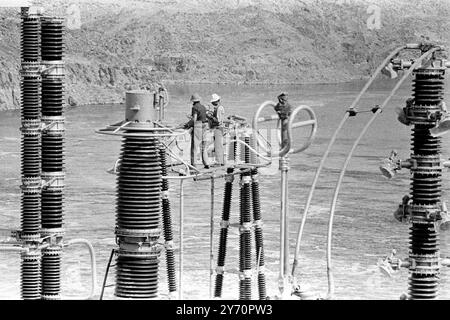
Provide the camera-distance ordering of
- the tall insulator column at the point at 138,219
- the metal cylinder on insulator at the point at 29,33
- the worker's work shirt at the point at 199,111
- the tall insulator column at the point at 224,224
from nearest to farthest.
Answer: the tall insulator column at the point at 138,219
the worker's work shirt at the point at 199,111
the tall insulator column at the point at 224,224
the metal cylinder on insulator at the point at 29,33

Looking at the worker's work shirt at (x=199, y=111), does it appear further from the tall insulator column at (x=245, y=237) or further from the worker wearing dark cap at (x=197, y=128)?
the tall insulator column at (x=245, y=237)

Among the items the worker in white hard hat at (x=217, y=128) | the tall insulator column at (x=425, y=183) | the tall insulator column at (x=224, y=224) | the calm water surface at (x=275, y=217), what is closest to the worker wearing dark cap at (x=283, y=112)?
the worker in white hard hat at (x=217, y=128)

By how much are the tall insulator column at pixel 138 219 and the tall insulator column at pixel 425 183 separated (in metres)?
4.42

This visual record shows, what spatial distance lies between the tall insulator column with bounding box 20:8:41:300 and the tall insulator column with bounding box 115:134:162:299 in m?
20.8

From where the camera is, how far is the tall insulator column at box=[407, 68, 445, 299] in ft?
69.1

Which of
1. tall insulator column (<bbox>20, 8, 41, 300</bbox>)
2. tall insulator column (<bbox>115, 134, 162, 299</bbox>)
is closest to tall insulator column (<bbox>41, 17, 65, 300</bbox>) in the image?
tall insulator column (<bbox>20, 8, 41, 300</bbox>)

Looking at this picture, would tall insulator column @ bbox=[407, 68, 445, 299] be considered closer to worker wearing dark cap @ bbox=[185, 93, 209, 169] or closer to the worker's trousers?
worker wearing dark cap @ bbox=[185, 93, 209, 169]

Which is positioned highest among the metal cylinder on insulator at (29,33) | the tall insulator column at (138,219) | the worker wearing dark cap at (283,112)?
the metal cylinder on insulator at (29,33)

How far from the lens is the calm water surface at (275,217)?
56219 mm

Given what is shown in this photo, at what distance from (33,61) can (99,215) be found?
1200 inches

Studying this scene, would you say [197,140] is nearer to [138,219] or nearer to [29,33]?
[138,219]

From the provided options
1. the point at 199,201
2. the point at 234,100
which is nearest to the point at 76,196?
the point at 199,201

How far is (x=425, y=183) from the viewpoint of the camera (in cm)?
2122
